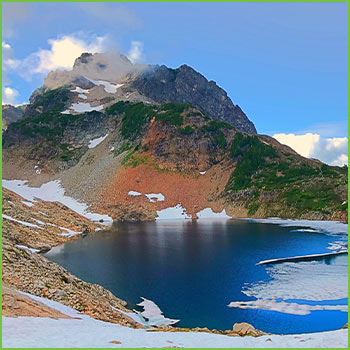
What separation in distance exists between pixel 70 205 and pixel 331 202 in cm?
9042

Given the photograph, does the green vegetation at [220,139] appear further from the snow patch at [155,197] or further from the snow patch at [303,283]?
the snow patch at [303,283]

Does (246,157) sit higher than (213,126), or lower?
lower

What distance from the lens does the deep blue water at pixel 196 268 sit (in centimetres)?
2772

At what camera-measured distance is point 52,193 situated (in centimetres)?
14125

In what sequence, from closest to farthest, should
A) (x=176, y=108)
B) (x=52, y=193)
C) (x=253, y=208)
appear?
(x=253, y=208) < (x=52, y=193) < (x=176, y=108)

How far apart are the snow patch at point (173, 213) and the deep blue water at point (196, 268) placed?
4139 centimetres

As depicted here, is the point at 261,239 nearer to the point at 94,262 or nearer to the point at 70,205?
the point at 94,262

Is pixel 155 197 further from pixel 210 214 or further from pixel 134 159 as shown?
pixel 134 159

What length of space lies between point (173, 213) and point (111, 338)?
359 feet

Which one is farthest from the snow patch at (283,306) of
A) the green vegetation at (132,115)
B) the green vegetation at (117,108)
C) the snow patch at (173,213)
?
the green vegetation at (117,108)

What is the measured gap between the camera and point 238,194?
127m

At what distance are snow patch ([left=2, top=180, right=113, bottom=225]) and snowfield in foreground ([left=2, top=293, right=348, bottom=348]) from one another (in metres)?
100

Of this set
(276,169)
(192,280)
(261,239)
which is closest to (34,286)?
(192,280)

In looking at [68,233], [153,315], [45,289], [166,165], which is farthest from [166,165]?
[45,289]
